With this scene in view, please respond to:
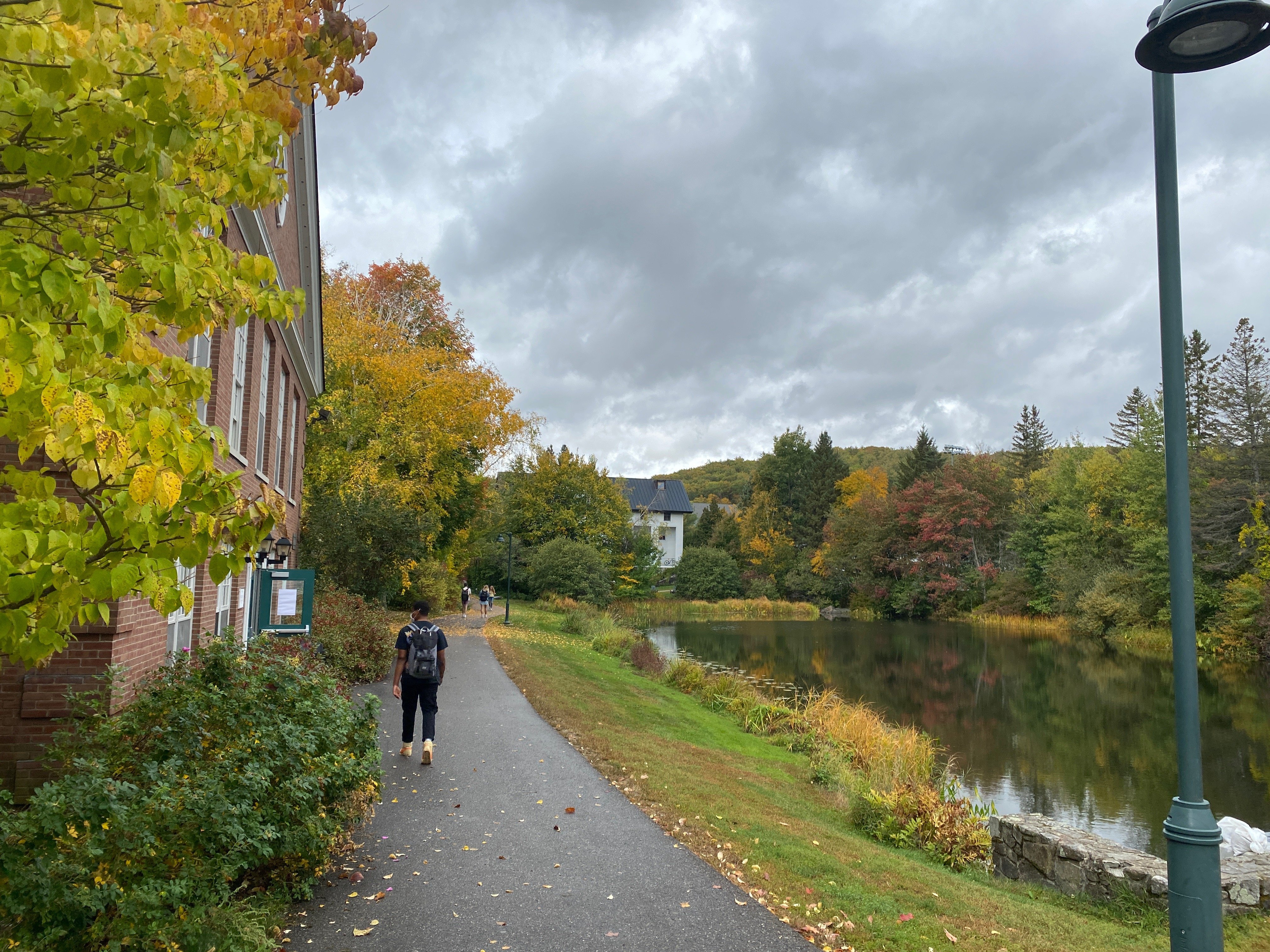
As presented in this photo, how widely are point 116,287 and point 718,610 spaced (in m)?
57.7

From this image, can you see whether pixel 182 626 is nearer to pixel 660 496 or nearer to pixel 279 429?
pixel 279 429

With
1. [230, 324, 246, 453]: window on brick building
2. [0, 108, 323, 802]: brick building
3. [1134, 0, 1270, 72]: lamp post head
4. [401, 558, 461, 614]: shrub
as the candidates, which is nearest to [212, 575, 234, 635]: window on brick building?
[0, 108, 323, 802]: brick building

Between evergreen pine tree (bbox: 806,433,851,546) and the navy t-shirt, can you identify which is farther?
evergreen pine tree (bbox: 806,433,851,546)

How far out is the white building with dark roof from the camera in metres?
96.4

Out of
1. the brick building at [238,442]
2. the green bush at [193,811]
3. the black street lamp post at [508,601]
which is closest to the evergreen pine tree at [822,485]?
the black street lamp post at [508,601]

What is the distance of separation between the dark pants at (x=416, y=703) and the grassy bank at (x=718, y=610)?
1582 inches

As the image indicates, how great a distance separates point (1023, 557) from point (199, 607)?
57916 mm

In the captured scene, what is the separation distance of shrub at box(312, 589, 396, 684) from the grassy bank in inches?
1263

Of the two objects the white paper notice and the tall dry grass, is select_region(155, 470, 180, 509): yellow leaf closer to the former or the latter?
the tall dry grass

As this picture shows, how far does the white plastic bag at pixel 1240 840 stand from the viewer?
363 inches

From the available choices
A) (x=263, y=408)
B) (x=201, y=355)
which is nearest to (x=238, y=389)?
(x=263, y=408)

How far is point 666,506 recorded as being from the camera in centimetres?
9869

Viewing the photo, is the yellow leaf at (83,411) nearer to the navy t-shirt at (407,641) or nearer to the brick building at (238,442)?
the brick building at (238,442)

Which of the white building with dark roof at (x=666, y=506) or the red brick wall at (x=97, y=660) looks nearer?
the red brick wall at (x=97, y=660)
